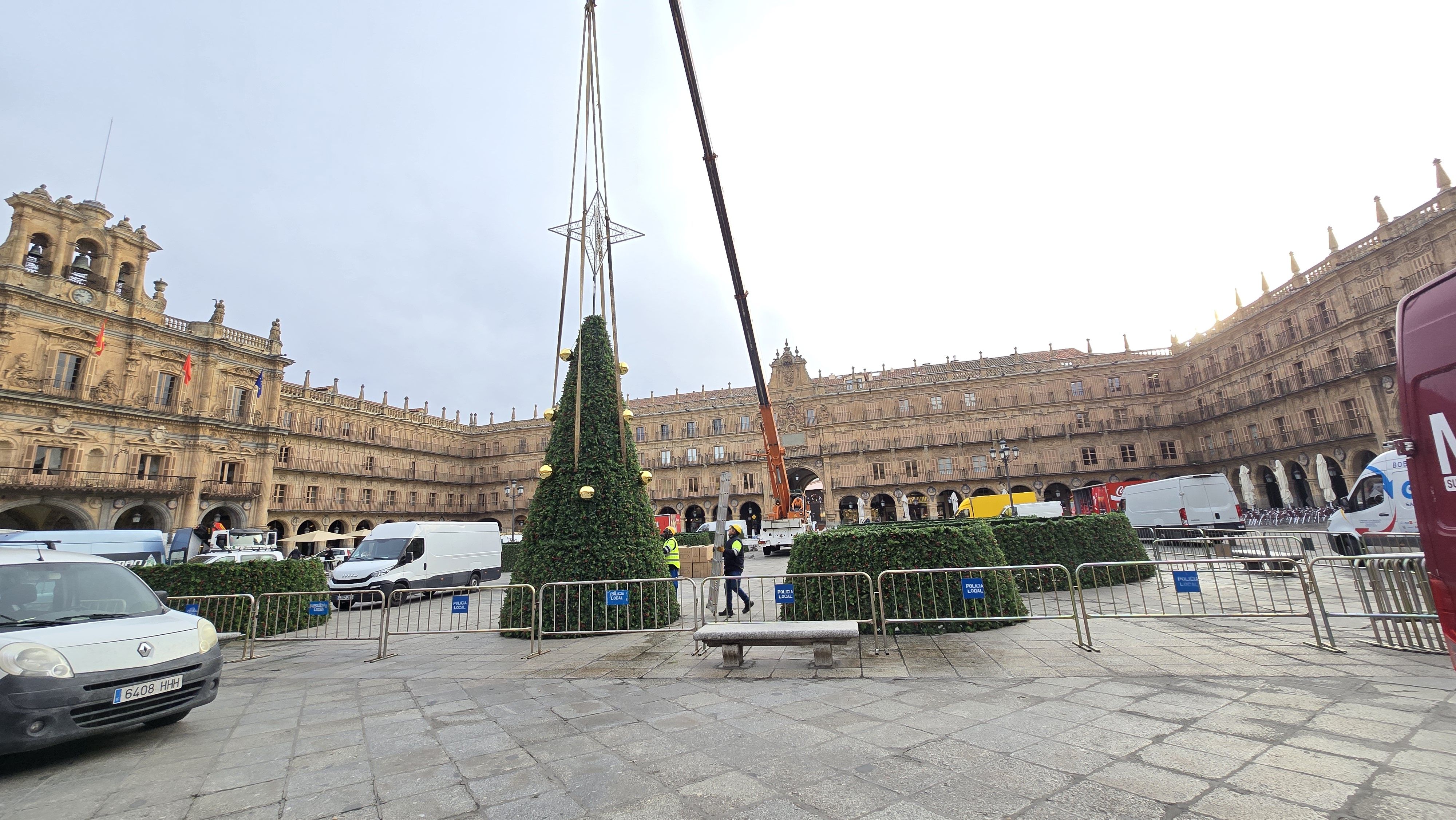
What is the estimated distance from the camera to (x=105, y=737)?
13.3 ft

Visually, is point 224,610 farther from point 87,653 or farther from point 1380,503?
point 1380,503

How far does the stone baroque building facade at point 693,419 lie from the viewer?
76.6ft

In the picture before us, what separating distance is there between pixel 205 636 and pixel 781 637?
453 centimetres

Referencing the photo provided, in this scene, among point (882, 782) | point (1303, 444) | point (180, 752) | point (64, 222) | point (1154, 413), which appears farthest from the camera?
point (1154, 413)

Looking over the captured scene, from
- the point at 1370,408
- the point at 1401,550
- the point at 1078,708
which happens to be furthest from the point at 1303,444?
the point at 1078,708

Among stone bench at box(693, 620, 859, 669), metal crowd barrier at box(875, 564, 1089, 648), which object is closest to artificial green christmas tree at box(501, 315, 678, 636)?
stone bench at box(693, 620, 859, 669)

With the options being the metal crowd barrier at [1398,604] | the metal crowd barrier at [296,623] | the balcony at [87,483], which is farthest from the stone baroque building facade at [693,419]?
the metal crowd barrier at [1398,604]

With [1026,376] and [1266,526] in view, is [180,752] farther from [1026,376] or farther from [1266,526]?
[1026,376]

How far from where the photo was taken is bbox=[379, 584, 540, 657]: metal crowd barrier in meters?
7.07

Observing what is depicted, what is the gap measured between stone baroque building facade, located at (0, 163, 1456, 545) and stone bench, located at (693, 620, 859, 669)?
15332mm

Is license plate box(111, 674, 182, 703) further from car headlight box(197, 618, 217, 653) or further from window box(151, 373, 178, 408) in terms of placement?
window box(151, 373, 178, 408)

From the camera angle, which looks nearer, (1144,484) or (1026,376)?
Result: (1144,484)

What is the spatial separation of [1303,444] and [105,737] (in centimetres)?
3800

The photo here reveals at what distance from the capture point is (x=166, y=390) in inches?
1077
